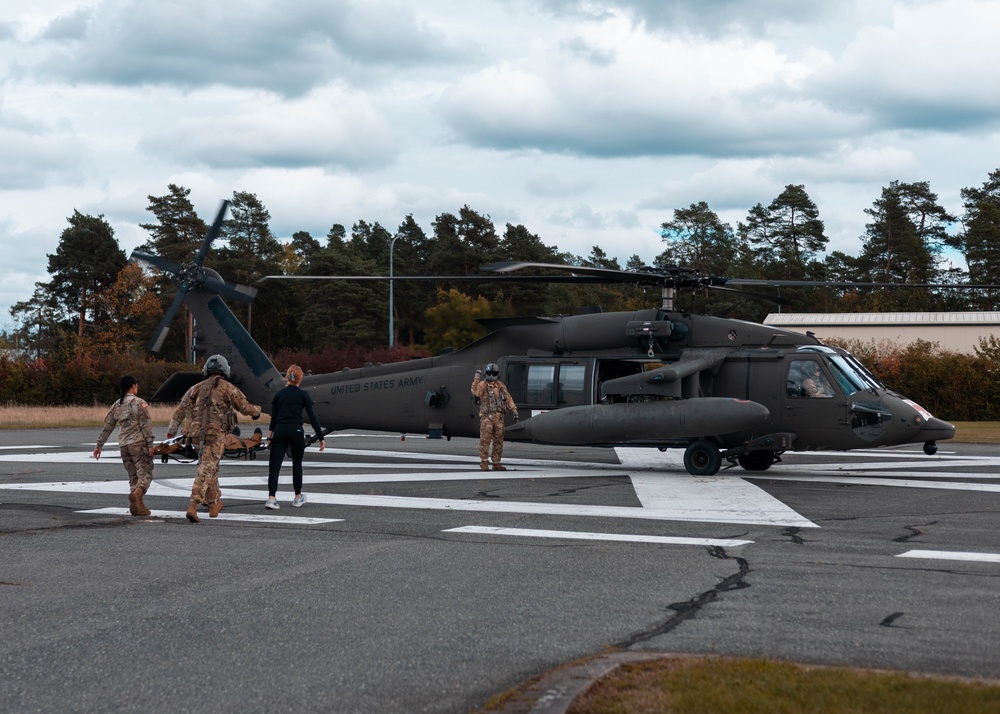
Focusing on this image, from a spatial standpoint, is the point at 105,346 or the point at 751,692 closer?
the point at 751,692

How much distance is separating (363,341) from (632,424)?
31590mm

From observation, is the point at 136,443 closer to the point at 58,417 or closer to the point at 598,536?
the point at 598,536

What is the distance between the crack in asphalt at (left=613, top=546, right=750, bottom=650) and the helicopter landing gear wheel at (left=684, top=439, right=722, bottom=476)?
22.4ft

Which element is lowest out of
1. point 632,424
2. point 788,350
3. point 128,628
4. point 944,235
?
point 128,628

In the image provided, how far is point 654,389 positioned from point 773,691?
437 inches

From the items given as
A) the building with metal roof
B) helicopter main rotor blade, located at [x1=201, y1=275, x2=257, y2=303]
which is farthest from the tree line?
helicopter main rotor blade, located at [x1=201, y1=275, x2=257, y2=303]

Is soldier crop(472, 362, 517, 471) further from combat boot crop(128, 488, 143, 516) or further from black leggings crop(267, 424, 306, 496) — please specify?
combat boot crop(128, 488, 143, 516)

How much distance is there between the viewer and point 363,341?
45625mm

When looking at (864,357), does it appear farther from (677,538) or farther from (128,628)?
(128,628)

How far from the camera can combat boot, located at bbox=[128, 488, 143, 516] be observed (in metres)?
11.1

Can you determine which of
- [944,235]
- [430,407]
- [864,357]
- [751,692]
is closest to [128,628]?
[751,692]

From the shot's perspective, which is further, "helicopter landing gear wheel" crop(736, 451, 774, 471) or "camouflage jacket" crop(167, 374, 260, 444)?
"helicopter landing gear wheel" crop(736, 451, 774, 471)

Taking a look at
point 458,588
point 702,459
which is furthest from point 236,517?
point 702,459

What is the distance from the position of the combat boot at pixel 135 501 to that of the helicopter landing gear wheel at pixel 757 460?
9779 mm
